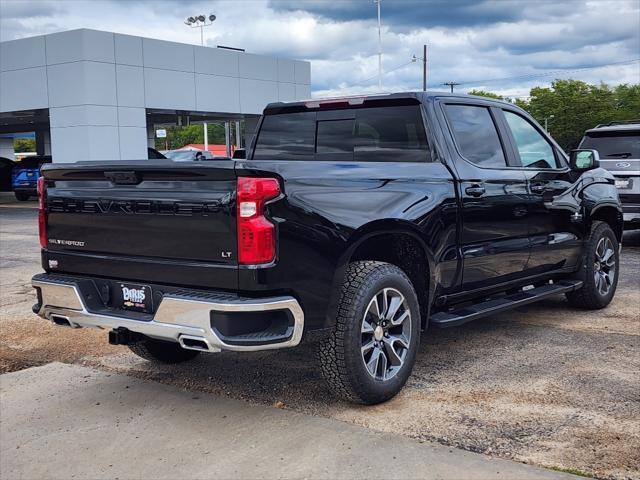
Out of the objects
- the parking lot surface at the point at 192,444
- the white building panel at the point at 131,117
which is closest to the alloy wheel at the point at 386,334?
the parking lot surface at the point at 192,444

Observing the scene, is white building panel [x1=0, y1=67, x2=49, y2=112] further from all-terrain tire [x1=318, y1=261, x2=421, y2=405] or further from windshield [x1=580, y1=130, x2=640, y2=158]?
all-terrain tire [x1=318, y1=261, x2=421, y2=405]

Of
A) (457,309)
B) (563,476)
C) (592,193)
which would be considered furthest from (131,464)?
(592,193)

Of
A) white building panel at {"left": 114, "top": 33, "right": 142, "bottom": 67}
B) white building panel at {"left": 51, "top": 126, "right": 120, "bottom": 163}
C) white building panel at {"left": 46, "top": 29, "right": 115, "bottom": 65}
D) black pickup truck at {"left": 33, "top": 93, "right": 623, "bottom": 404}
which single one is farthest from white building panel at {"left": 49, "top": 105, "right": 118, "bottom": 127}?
black pickup truck at {"left": 33, "top": 93, "right": 623, "bottom": 404}

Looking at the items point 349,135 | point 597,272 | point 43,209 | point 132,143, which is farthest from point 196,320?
point 132,143

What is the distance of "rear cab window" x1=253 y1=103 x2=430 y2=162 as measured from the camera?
517 centimetres

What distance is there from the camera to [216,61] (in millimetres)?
25094

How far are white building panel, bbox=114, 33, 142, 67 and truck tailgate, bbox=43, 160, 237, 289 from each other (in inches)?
724

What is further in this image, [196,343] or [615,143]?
[615,143]

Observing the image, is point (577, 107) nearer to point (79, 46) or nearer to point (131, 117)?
point (131, 117)

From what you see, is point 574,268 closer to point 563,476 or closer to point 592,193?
point 592,193

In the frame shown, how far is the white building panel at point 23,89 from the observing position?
72.1ft

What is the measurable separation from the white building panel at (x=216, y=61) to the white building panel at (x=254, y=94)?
643mm

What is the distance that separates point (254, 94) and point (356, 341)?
23.4m

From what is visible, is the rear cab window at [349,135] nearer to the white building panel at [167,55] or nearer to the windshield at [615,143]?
the windshield at [615,143]
